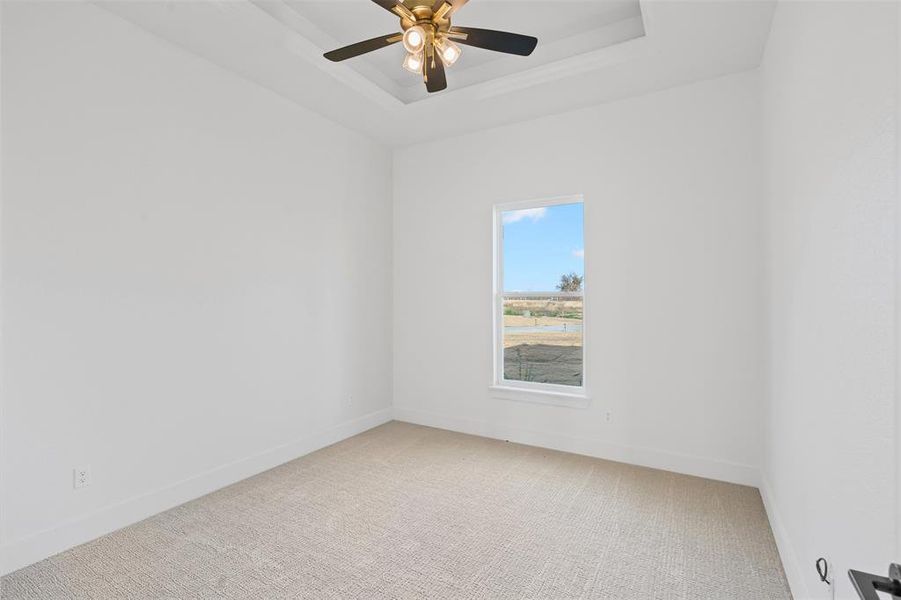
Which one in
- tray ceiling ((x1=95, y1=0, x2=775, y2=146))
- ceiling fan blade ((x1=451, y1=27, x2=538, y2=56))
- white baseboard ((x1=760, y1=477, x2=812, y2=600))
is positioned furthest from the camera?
tray ceiling ((x1=95, y1=0, x2=775, y2=146))

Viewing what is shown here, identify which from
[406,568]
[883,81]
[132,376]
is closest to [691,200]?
[883,81]

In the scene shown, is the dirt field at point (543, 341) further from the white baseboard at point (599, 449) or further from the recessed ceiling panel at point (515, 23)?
the recessed ceiling panel at point (515, 23)

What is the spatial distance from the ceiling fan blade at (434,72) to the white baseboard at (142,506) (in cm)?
284

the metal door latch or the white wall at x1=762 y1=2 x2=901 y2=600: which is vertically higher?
the white wall at x1=762 y1=2 x2=901 y2=600

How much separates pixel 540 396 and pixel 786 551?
2002mm

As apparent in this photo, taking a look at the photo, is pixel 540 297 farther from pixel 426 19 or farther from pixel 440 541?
pixel 426 19

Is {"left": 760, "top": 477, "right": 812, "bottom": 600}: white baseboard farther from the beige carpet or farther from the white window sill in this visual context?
the white window sill

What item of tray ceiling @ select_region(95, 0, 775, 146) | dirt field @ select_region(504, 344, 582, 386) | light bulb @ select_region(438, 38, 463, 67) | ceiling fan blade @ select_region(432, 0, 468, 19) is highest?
tray ceiling @ select_region(95, 0, 775, 146)

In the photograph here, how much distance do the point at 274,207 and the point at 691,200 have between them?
315cm

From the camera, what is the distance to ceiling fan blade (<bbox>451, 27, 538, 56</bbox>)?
6.97ft

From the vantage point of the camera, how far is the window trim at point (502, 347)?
148 inches

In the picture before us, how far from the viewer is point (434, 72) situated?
234cm

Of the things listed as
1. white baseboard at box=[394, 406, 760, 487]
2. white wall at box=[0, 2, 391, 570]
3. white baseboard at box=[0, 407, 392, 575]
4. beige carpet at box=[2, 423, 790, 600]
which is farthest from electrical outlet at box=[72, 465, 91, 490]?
white baseboard at box=[394, 406, 760, 487]

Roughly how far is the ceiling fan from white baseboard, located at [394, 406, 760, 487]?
293cm
